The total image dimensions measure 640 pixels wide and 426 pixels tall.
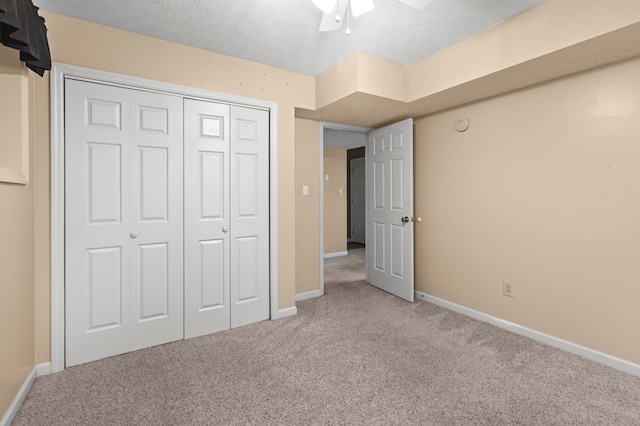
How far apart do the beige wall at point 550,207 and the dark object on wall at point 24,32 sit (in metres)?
3.20

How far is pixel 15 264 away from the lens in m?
1.62

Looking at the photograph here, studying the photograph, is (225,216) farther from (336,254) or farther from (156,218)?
(336,254)

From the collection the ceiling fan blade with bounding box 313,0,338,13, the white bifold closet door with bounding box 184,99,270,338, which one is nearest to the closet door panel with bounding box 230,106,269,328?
the white bifold closet door with bounding box 184,99,270,338

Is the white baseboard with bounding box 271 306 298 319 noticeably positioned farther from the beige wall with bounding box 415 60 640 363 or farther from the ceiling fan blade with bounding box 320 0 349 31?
the ceiling fan blade with bounding box 320 0 349 31

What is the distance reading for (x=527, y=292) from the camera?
2.51 m

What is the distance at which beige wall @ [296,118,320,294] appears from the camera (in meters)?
3.40

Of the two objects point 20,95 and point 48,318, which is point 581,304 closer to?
point 48,318

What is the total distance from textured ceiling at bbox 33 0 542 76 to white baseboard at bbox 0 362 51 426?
232 cm

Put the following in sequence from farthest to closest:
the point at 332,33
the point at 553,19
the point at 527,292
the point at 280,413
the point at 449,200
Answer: the point at 449,200 → the point at 527,292 → the point at 332,33 → the point at 553,19 → the point at 280,413

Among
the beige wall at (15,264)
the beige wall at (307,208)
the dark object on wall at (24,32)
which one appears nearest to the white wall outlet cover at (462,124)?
the beige wall at (307,208)

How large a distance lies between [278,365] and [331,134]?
3658mm

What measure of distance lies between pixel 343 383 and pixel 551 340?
1.74 meters

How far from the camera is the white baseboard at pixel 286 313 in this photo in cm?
287

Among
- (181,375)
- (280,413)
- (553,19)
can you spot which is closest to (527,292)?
(553,19)
